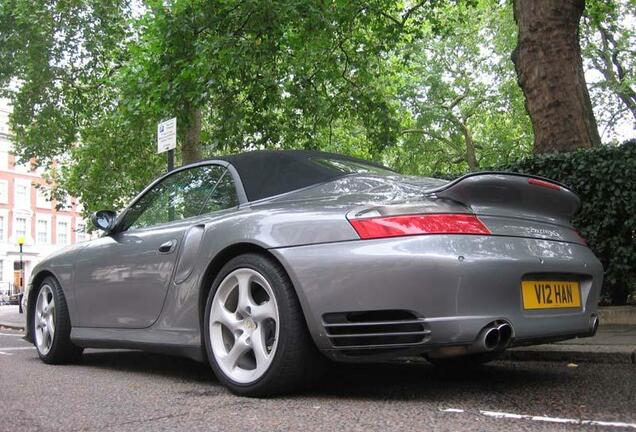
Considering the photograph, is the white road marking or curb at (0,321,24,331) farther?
curb at (0,321,24,331)

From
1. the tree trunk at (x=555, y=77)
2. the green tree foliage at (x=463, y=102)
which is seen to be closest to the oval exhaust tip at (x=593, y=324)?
the tree trunk at (x=555, y=77)

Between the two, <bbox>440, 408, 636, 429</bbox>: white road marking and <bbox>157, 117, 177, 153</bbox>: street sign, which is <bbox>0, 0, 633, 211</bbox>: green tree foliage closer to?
<bbox>157, 117, 177, 153</bbox>: street sign

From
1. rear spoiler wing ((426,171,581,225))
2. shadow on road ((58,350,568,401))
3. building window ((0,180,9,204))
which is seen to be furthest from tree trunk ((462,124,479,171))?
building window ((0,180,9,204))

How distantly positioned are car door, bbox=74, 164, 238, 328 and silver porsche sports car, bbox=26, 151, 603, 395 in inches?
0.6

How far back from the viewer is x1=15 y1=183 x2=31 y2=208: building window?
5881 centimetres

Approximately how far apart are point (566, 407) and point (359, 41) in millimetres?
11023

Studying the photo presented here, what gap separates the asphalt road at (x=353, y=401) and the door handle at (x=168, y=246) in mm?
834

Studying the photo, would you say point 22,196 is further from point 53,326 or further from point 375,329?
point 375,329

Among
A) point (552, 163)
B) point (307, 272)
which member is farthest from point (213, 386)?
point (552, 163)

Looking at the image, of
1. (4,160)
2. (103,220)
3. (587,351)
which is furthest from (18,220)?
(587,351)

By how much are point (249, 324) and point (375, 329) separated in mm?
762

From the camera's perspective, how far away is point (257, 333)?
327cm

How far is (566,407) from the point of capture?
2863mm

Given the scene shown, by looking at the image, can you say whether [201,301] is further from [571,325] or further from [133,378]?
[571,325]
